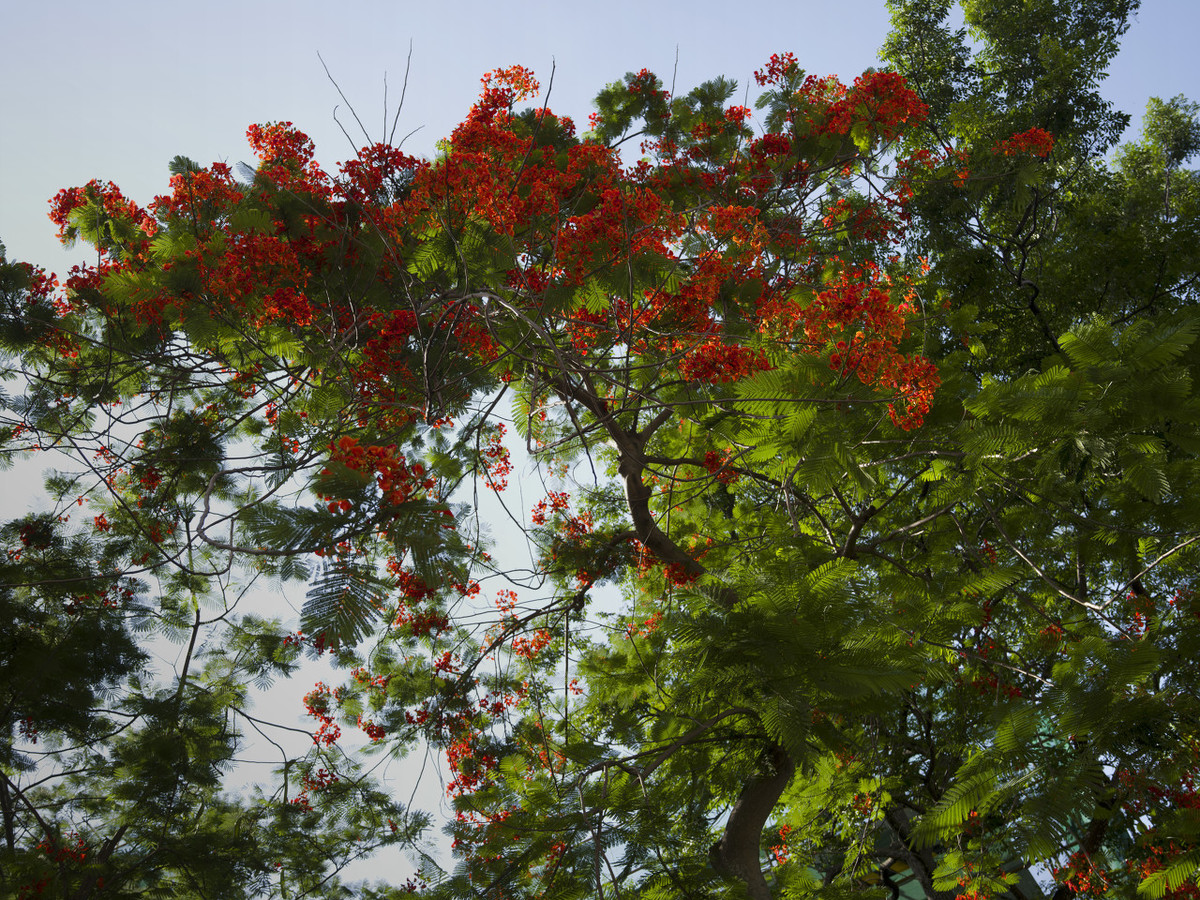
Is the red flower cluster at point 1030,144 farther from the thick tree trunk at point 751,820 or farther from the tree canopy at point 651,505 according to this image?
the thick tree trunk at point 751,820

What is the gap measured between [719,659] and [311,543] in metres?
1.83

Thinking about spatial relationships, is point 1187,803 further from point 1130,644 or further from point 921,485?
point 921,485

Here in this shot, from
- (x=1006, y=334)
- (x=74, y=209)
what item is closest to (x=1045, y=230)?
(x=1006, y=334)

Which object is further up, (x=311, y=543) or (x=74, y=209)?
(x=74, y=209)

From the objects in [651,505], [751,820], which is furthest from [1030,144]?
[751,820]

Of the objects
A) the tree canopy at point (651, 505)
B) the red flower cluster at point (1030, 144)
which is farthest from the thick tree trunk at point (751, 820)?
the red flower cluster at point (1030, 144)

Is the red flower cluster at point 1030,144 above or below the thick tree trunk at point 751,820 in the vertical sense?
above

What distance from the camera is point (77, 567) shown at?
18.2 feet

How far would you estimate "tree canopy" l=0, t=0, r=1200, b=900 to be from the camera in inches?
123

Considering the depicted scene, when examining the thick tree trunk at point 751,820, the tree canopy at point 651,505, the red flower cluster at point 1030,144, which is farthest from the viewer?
the red flower cluster at point 1030,144

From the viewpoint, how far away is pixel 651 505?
737 cm

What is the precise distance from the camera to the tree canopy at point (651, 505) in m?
3.14

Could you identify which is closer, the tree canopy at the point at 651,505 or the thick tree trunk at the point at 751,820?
the tree canopy at the point at 651,505

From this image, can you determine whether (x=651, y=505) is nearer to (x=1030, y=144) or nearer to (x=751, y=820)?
(x=751, y=820)
